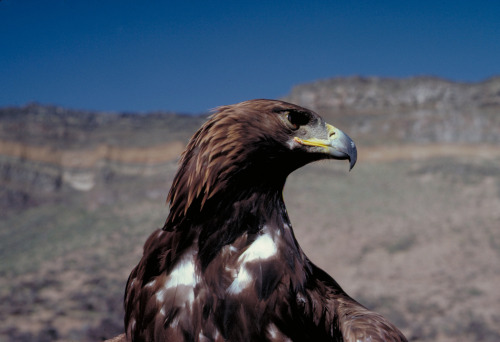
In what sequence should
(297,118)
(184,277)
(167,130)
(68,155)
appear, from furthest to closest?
(167,130) < (68,155) < (297,118) < (184,277)

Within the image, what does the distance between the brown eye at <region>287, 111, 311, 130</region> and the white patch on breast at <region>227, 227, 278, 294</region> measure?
0.70 meters

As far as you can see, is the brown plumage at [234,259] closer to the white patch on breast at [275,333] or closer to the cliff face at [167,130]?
the white patch on breast at [275,333]

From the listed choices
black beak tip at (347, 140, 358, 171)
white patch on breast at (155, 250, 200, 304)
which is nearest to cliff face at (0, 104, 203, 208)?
black beak tip at (347, 140, 358, 171)

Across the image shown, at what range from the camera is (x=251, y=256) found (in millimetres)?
2492

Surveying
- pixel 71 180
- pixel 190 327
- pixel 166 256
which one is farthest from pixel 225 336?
pixel 71 180

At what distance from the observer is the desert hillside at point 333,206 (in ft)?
60.0

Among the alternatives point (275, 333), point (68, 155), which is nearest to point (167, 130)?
point (68, 155)

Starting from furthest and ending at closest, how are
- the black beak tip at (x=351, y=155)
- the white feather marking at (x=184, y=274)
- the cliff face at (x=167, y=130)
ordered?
the cliff face at (x=167, y=130), the black beak tip at (x=351, y=155), the white feather marking at (x=184, y=274)

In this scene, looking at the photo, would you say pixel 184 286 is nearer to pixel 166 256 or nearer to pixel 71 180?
pixel 166 256

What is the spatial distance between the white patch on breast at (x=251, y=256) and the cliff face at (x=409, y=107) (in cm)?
4312

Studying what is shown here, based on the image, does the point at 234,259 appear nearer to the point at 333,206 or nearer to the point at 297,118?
the point at 297,118

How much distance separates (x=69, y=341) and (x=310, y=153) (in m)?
13.6

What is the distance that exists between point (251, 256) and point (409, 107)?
165ft

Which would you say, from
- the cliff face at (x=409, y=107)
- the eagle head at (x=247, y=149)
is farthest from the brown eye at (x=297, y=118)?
the cliff face at (x=409, y=107)
